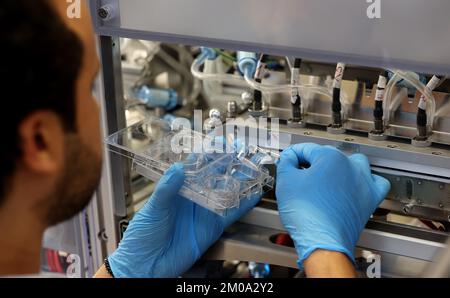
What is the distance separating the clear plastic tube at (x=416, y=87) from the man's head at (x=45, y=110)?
0.73 metres

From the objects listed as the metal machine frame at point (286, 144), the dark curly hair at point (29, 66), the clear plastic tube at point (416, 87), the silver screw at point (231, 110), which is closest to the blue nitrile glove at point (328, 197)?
the metal machine frame at point (286, 144)

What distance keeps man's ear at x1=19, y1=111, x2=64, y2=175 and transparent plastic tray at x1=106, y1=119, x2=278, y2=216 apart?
0.52m

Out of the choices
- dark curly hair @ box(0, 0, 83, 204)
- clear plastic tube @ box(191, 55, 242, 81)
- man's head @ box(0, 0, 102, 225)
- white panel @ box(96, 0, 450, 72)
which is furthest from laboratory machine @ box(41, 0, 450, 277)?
dark curly hair @ box(0, 0, 83, 204)

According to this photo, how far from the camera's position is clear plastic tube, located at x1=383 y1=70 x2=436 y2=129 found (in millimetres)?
1359

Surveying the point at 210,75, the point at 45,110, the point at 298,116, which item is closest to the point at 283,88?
the point at 298,116

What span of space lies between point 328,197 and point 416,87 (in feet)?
1.08

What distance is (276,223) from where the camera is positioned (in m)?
1.48

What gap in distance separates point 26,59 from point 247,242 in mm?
800

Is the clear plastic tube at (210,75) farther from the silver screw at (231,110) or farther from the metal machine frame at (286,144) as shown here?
the metal machine frame at (286,144)

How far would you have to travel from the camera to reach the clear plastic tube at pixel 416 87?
136cm

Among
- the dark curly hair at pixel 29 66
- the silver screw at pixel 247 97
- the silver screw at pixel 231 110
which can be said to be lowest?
the silver screw at pixel 231 110

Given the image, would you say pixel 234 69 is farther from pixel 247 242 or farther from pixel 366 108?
pixel 247 242

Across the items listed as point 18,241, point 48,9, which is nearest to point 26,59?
point 48,9

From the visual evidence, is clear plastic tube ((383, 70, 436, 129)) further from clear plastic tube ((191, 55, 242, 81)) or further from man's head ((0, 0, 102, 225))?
man's head ((0, 0, 102, 225))
